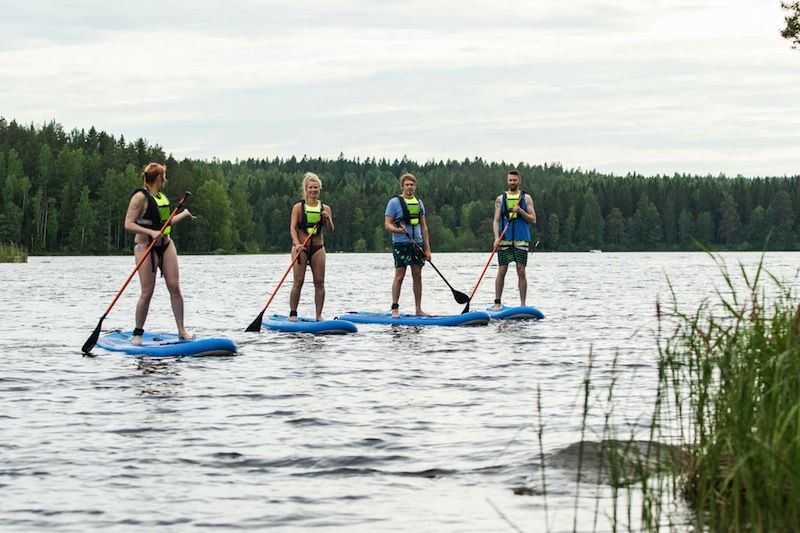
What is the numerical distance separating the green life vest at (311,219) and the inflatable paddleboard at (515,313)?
3904mm

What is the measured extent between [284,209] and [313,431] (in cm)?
15143

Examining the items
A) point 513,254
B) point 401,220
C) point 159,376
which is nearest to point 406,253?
point 401,220

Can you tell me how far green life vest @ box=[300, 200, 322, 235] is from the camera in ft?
52.0

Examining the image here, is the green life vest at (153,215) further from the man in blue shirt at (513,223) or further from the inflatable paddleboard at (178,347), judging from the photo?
the man in blue shirt at (513,223)

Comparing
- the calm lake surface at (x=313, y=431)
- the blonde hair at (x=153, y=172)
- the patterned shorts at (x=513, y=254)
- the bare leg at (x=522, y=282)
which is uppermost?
the blonde hair at (x=153, y=172)

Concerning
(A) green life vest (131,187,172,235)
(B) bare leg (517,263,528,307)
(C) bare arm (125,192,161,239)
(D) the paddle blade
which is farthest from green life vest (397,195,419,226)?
(C) bare arm (125,192,161,239)

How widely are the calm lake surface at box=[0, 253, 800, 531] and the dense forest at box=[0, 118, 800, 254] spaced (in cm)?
10045

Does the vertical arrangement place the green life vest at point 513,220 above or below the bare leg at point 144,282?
above

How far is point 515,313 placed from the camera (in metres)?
18.8

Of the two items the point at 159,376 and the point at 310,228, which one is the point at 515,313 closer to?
the point at 310,228

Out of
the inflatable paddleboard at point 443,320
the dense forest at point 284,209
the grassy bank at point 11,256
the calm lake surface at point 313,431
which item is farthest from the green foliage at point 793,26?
the dense forest at point 284,209

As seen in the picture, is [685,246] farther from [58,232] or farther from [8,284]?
[8,284]

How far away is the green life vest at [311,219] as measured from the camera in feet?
52.0

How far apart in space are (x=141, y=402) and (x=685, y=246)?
554ft
